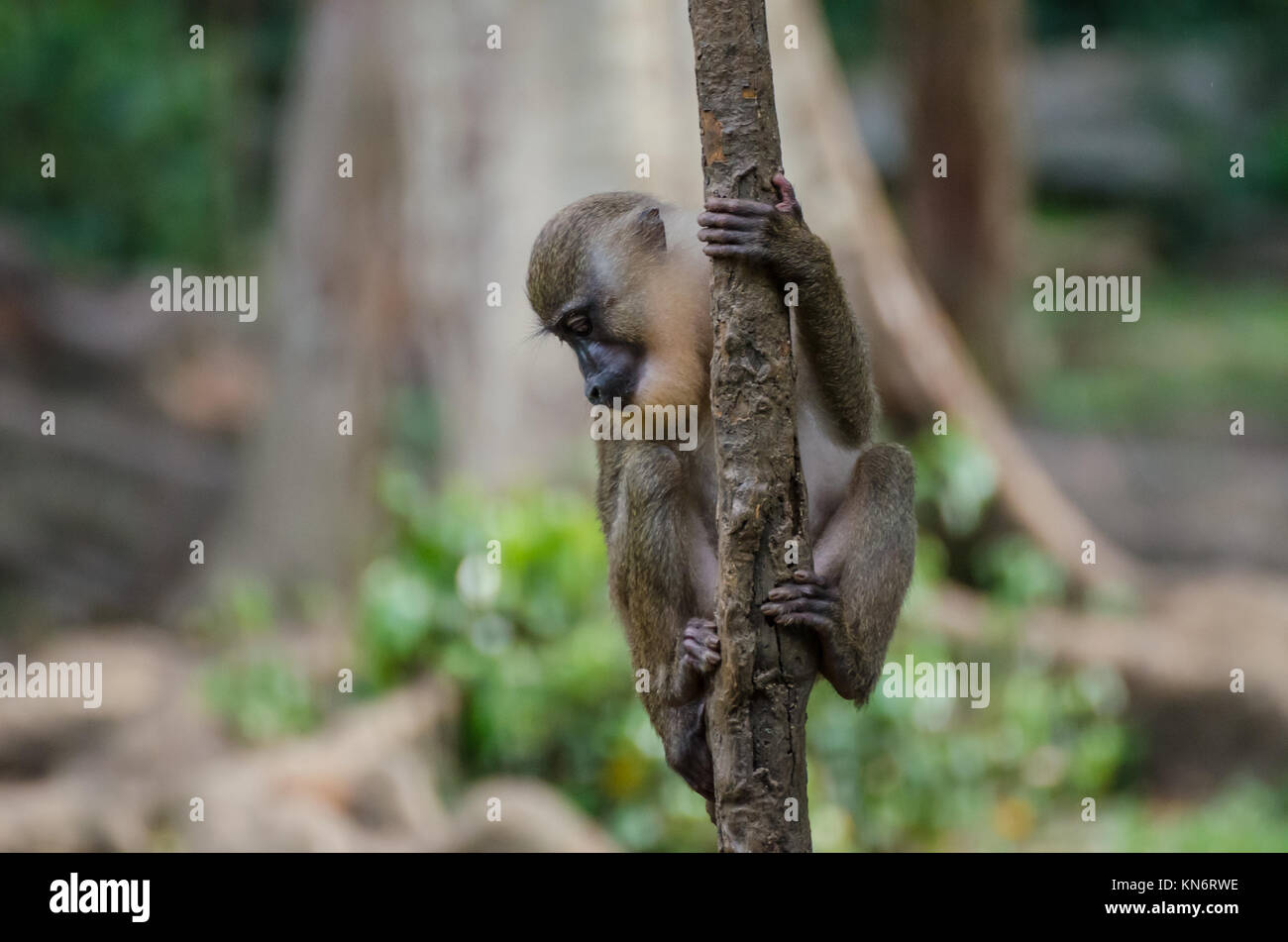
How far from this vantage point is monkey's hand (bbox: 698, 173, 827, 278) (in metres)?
4.06

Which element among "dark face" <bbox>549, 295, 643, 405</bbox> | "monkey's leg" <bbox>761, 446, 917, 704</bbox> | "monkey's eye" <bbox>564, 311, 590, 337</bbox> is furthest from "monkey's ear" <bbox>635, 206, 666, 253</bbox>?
"monkey's leg" <bbox>761, 446, 917, 704</bbox>

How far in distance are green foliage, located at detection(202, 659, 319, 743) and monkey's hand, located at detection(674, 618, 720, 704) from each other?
21.0ft

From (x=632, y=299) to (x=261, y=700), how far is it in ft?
22.2

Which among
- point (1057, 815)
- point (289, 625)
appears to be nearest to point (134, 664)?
point (289, 625)

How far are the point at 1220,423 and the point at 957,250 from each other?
4.17 m

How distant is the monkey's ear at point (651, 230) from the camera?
4.93m

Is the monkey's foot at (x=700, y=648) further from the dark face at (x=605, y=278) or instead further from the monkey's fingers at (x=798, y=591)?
the dark face at (x=605, y=278)

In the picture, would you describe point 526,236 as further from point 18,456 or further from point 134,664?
point 18,456

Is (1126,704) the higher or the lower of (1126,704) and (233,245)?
the lower

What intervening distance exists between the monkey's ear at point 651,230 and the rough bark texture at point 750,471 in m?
0.81

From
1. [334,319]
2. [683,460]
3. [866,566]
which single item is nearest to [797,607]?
[866,566]

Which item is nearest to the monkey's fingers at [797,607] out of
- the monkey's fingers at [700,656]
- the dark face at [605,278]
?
the monkey's fingers at [700,656]

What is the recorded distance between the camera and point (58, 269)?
2159cm

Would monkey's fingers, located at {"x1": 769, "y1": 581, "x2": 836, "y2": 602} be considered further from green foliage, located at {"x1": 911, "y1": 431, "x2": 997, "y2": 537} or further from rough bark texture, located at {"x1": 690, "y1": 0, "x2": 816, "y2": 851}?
green foliage, located at {"x1": 911, "y1": 431, "x2": 997, "y2": 537}
